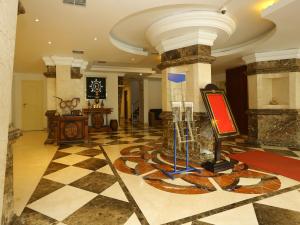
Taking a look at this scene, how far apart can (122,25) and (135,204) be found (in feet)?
11.7

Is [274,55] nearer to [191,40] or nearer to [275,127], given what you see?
[275,127]

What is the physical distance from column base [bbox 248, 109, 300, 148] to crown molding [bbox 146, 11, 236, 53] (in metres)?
2.85

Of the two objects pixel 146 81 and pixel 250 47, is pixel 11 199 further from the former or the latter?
pixel 146 81

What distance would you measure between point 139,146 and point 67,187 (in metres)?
2.90

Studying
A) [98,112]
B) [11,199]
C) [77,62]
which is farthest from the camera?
[98,112]

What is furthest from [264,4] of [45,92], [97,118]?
[45,92]

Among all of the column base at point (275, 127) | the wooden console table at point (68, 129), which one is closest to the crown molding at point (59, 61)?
the wooden console table at point (68, 129)

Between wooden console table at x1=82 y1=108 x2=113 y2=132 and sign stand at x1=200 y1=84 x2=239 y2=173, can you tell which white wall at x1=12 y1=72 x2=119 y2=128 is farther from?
sign stand at x1=200 y1=84 x2=239 y2=173

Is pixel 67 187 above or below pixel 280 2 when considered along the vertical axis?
below

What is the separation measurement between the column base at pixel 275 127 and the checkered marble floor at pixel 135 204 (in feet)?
9.92

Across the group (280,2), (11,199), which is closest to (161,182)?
(11,199)

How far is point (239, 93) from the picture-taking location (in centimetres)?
792

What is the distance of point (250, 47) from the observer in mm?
5324

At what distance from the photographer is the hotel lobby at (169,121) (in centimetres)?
212
